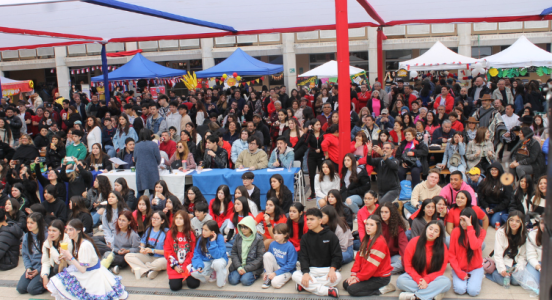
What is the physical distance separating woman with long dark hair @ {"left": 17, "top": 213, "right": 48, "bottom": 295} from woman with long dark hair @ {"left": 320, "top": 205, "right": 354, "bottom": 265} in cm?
350

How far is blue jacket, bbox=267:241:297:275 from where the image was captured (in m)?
5.25

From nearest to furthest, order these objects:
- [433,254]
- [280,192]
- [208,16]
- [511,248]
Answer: [433,254], [511,248], [280,192], [208,16]

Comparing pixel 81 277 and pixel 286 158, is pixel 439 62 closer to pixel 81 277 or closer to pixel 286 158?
pixel 286 158

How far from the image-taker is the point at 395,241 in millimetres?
5523

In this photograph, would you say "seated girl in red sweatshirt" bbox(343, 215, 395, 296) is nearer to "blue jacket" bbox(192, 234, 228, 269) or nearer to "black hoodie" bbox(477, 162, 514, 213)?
"blue jacket" bbox(192, 234, 228, 269)

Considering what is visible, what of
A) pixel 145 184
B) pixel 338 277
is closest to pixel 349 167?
pixel 338 277

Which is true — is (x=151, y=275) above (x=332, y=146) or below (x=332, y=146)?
below

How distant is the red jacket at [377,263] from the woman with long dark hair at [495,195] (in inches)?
96.9

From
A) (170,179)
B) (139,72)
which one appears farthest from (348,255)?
(139,72)

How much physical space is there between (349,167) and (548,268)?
5.49 meters

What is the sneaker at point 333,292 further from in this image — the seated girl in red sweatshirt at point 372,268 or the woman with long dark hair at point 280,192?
the woman with long dark hair at point 280,192

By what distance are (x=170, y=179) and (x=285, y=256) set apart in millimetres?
3185

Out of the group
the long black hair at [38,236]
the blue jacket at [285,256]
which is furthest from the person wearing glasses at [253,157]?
the long black hair at [38,236]

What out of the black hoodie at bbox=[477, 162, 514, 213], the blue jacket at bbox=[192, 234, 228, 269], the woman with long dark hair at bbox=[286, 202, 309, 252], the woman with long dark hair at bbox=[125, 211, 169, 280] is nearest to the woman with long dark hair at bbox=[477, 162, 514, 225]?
the black hoodie at bbox=[477, 162, 514, 213]
